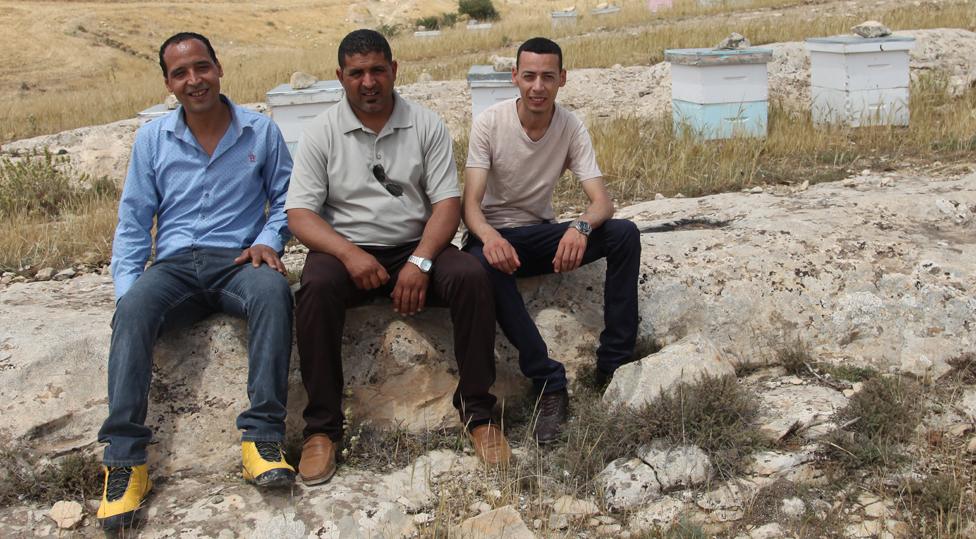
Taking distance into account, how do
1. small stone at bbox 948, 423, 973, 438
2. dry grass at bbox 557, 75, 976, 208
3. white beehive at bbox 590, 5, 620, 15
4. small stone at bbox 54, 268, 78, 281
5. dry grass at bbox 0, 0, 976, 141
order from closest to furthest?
small stone at bbox 948, 423, 973, 438 < small stone at bbox 54, 268, 78, 281 < dry grass at bbox 557, 75, 976, 208 < dry grass at bbox 0, 0, 976, 141 < white beehive at bbox 590, 5, 620, 15

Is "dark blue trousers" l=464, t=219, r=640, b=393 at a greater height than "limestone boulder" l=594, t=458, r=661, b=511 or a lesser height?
greater

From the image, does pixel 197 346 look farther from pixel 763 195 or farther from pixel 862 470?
pixel 763 195

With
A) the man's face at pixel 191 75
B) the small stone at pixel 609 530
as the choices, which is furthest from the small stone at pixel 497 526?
the man's face at pixel 191 75

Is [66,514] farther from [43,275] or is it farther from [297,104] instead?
[297,104]

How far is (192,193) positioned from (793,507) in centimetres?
282

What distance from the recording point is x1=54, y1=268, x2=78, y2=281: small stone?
5312mm

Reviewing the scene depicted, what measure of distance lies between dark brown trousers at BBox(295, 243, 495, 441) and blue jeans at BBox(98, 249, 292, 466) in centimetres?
12

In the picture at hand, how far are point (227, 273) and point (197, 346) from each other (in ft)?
1.26

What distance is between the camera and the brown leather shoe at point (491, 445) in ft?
11.6

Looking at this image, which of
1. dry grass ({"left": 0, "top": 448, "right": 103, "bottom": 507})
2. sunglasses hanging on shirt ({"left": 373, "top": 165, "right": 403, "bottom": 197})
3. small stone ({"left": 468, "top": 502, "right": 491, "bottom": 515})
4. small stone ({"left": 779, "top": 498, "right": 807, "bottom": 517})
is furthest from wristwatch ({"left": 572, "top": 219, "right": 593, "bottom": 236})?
dry grass ({"left": 0, "top": 448, "right": 103, "bottom": 507})

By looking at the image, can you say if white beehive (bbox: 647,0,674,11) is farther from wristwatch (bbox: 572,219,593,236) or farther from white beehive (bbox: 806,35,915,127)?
wristwatch (bbox: 572,219,593,236)

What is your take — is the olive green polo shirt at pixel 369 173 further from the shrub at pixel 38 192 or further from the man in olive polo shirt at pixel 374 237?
the shrub at pixel 38 192

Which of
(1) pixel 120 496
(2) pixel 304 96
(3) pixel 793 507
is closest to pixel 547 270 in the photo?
(3) pixel 793 507

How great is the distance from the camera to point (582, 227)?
3.88 meters
